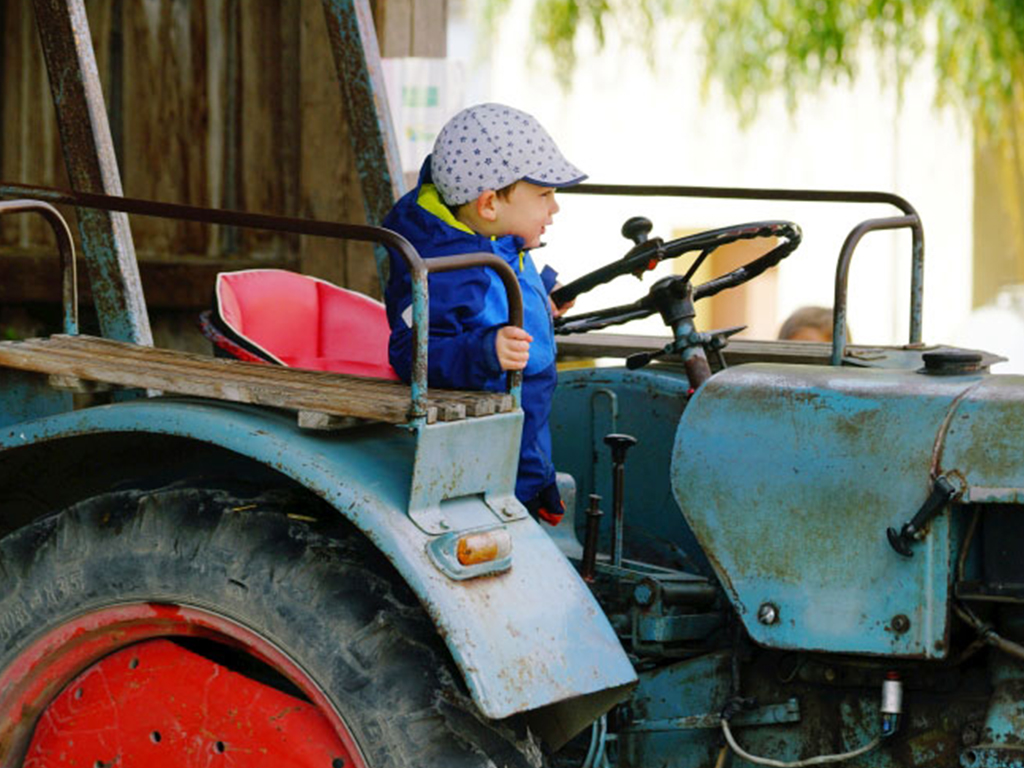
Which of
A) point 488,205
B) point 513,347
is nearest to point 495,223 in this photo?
point 488,205

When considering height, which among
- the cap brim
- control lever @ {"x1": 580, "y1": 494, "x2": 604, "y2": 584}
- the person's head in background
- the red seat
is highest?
the cap brim

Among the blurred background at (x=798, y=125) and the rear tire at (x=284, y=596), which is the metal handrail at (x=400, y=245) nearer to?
the rear tire at (x=284, y=596)

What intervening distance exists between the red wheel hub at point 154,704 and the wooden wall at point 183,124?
2.81m

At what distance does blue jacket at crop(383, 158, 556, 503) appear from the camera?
8.88ft

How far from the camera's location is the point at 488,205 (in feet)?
9.64

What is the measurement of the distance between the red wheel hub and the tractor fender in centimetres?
25

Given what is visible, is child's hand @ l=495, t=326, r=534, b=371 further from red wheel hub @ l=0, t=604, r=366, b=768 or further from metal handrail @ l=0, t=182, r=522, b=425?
red wheel hub @ l=0, t=604, r=366, b=768

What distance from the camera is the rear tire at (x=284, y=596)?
2414mm

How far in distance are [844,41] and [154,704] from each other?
6729 mm

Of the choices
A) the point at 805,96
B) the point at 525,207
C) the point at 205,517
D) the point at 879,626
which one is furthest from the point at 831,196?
the point at 805,96

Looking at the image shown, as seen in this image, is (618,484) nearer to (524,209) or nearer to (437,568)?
(524,209)

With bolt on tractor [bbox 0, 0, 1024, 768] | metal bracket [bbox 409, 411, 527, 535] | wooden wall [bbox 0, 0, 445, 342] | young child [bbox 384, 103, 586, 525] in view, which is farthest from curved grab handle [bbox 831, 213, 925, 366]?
wooden wall [bbox 0, 0, 445, 342]

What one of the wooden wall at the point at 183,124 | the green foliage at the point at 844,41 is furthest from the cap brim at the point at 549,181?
the green foliage at the point at 844,41

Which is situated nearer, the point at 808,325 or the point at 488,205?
the point at 488,205
